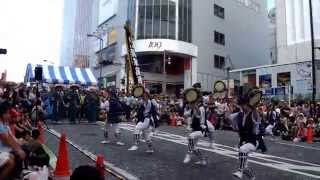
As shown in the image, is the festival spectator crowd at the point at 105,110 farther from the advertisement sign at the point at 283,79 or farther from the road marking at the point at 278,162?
the advertisement sign at the point at 283,79

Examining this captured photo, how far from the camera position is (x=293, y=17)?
149ft

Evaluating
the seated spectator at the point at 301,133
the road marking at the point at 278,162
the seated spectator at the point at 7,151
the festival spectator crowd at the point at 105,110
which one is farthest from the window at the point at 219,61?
the seated spectator at the point at 7,151

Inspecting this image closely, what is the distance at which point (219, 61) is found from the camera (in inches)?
2304

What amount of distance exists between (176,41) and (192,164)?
40211mm

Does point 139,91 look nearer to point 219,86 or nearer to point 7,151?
point 219,86

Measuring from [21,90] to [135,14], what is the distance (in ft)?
111

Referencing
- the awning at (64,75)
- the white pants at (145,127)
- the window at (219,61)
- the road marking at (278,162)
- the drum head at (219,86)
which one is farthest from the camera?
the window at (219,61)

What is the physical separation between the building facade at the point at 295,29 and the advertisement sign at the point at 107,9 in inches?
850

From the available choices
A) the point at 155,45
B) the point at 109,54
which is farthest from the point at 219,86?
the point at 109,54

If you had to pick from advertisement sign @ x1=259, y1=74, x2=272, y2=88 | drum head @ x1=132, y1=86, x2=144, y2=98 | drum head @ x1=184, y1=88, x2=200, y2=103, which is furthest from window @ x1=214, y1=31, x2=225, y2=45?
→ drum head @ x1=184, y1=88, x2=200, y2=103

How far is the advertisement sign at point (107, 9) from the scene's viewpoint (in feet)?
193

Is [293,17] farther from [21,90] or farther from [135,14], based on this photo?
[21,90]

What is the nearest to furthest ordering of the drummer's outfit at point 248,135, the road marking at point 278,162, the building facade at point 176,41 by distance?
1. the drummer's outfit at point 248,135
2. the road marking at point 278,162
3. the building facade at point 176,41

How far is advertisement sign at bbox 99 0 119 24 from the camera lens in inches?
2312
